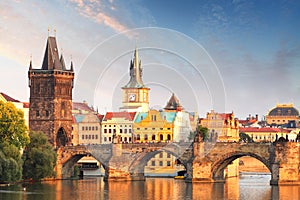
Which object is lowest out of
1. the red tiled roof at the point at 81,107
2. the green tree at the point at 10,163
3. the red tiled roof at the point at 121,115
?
the green tree at the point at 10,163

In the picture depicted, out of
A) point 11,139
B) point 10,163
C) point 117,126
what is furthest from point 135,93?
point 10,163

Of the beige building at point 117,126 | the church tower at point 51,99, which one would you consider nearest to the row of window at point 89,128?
the beige building at point 117,126

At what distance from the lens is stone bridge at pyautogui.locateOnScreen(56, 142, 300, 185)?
9788 cm

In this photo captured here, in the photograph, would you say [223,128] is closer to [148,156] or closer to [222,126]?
[222,126]

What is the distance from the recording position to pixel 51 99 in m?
117

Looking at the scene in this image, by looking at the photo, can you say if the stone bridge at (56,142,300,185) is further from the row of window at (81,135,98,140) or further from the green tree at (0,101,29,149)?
the row of window at (81,135,98,140)

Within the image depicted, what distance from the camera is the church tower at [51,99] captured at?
116 m

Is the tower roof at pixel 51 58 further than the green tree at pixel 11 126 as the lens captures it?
Yes

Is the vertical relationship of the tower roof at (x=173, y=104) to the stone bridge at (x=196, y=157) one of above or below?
above

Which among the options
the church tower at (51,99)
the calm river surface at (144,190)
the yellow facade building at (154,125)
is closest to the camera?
the calm river surface at (144,190)

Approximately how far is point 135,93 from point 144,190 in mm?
31742

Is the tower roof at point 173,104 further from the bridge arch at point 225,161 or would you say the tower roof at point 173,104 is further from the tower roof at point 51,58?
the bridge arch at point 225,161

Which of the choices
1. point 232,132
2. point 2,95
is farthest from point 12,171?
point 232,132

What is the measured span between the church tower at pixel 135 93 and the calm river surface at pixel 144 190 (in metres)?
16.8
